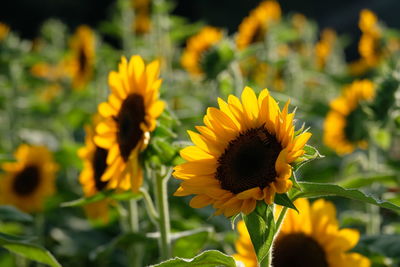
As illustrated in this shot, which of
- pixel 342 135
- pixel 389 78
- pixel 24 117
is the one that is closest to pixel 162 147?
pixel 389 78

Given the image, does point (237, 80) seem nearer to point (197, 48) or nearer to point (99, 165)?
point (99, 165)

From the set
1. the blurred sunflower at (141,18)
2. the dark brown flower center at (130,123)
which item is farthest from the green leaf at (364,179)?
the blurred sunflower at (141,18)

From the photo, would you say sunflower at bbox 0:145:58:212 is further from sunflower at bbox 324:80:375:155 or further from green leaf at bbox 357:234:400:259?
green leaf at bbox 357:234:400:259

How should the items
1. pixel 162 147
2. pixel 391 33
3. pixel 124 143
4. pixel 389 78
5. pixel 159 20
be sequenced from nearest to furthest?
pixel 162 147 < pixel 124 143 < pixel 389 78 < pixel 391 33 < pixel 159 20

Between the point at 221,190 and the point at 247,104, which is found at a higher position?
the point at 247,104

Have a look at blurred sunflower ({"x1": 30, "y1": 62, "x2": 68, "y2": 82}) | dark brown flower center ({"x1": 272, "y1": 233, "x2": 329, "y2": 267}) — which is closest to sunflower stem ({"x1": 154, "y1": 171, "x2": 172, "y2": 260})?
dark brown flower center ({"x1": 272, "y1": 233, "x2": 329, "y2": 267})

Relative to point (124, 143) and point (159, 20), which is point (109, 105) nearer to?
point (124, 143)
